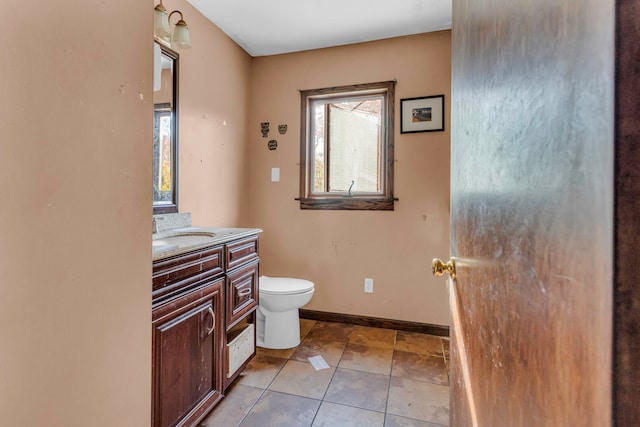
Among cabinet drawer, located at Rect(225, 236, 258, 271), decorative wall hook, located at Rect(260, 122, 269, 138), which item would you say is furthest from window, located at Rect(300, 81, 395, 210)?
cabinet drawer, located at Rect(225, 236, 258, 271)

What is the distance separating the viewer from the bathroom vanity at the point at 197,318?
46.6 inches

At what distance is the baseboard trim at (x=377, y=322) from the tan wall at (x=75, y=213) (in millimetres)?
1897

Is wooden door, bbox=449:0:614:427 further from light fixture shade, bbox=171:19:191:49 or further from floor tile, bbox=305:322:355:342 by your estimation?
floor tile, bbox=305:322:355:342

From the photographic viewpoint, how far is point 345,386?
1.78 m

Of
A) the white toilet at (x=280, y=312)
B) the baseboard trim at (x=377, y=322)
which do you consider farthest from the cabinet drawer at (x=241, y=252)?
the baseboard trim at (x=377, y=322)

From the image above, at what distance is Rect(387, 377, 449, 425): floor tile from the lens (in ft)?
5.12

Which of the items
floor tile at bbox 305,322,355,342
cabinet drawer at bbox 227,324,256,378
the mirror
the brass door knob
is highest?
the mirror

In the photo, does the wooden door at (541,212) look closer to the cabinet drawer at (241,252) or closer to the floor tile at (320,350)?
the cabinet drawer at (241,252)

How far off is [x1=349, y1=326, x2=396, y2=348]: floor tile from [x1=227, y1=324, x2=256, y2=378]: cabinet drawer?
0.77m

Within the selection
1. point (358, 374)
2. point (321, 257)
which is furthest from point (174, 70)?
point (358, 374)

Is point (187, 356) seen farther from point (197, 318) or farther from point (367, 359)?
point (367, 359)

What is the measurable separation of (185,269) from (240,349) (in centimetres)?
75

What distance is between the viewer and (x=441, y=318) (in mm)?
2436

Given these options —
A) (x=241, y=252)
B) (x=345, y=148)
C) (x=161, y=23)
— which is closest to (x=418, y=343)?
(x=241, y=252)
